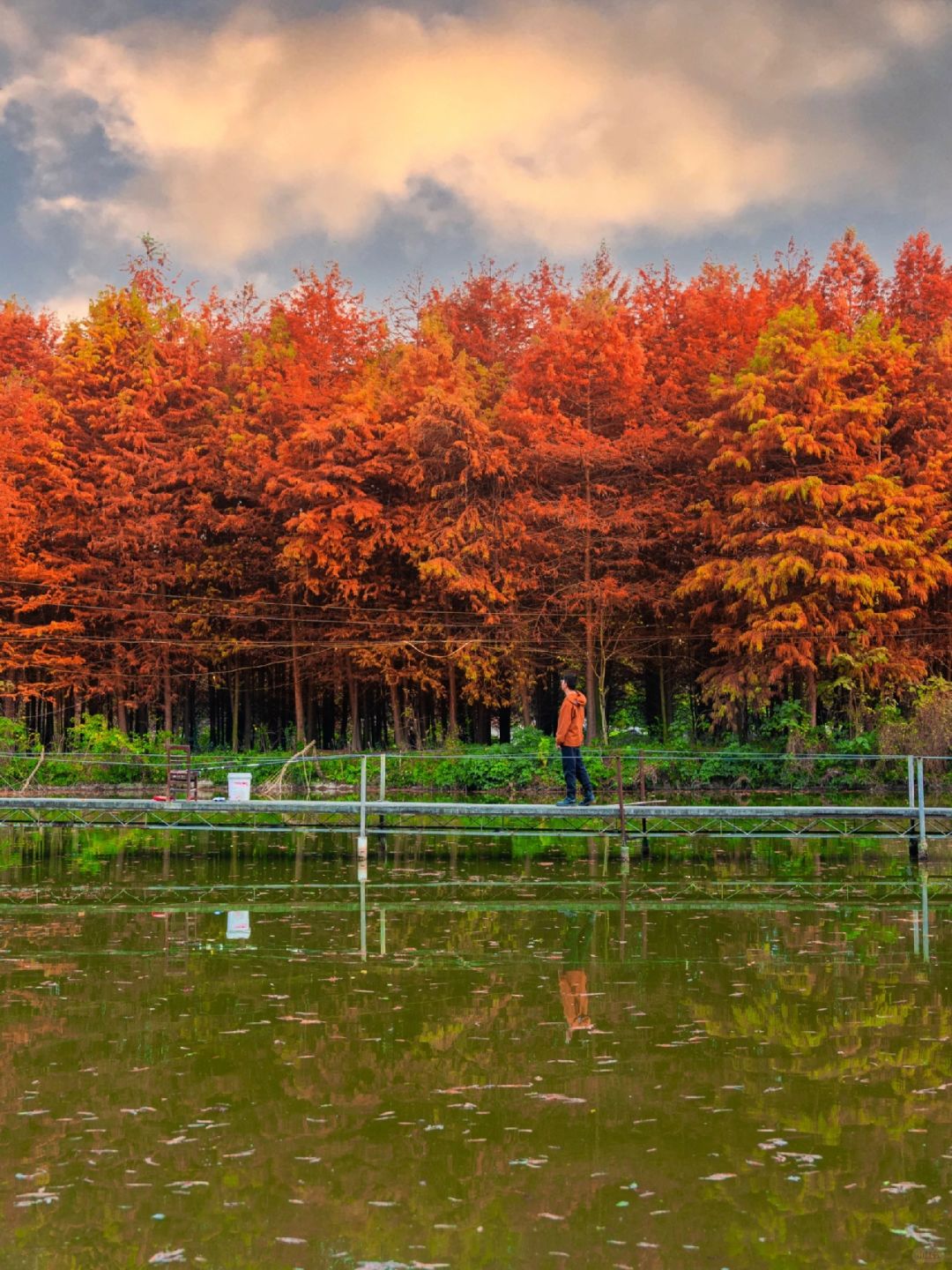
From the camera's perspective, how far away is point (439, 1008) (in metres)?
9.65

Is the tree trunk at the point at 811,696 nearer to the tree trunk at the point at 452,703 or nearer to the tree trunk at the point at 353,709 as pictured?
the tree trunk at the point at 452,703

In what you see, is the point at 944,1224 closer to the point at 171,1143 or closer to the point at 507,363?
the point at 171,1143

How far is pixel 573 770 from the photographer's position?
18766 millimetres

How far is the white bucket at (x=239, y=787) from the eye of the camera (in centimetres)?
1873

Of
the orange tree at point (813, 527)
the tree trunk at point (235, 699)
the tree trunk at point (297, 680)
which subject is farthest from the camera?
the tree trunk at point (235, 699)

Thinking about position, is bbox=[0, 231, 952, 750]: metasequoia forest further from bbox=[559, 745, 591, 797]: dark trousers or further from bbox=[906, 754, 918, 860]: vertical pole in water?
bbox=[559, 745, 591, 797]: dark trousers

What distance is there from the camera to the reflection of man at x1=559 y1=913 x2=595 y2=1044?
923 cm

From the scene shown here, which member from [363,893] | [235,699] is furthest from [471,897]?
[235,699]

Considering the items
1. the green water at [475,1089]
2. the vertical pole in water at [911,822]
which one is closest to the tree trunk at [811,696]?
the vertical pole in water at [911,822]

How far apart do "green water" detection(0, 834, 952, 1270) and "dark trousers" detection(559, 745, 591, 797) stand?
4020mm

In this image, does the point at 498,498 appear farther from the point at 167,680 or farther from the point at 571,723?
the point at 571,723

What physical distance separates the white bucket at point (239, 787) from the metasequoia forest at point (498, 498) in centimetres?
1336

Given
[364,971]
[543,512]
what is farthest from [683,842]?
[364,971]

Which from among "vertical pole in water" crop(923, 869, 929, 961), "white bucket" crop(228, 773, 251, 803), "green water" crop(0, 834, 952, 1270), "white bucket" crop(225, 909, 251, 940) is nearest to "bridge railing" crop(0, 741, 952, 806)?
"white bucket" crop(228, 773, 251, 803)
